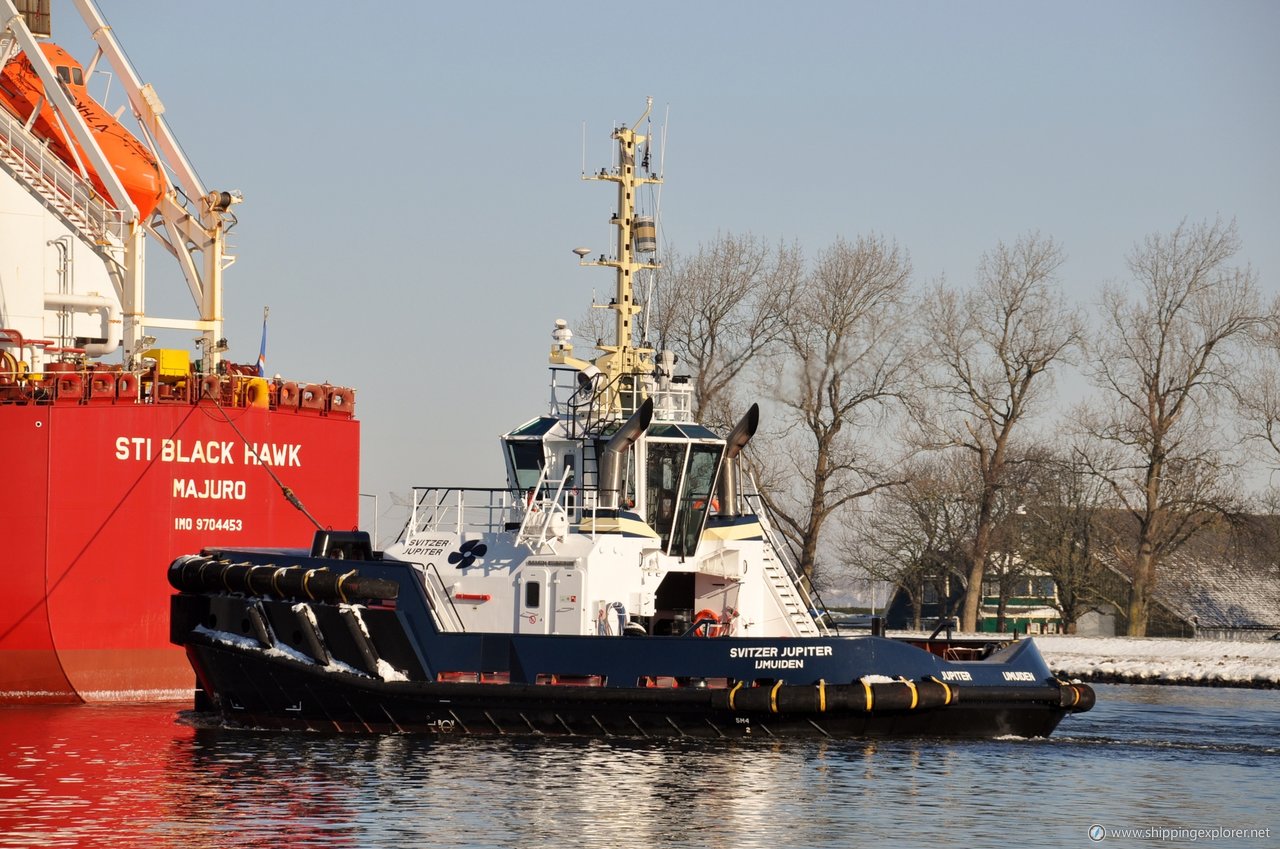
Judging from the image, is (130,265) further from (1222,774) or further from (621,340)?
(1222,774)

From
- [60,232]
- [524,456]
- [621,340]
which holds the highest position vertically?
[60,232]

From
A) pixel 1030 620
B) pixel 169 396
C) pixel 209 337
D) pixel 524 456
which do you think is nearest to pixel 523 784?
pixel 524 456

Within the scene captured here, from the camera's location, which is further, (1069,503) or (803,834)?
(1069,503)

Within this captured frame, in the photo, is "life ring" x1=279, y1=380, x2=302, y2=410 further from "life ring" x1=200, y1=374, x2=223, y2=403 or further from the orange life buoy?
"life ring" x1=200, y1=374, x2=223, y2=403

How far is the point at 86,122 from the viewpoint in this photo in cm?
2494

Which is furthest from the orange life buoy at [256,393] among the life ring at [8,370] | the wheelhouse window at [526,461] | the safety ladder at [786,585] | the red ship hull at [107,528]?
the safety ladder at [786,585]

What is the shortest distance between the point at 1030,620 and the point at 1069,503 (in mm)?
8532

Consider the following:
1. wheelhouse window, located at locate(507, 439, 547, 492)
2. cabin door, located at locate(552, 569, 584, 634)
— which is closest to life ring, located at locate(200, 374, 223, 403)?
wheelhouse window, located at locate(507, 439, 547, 492)

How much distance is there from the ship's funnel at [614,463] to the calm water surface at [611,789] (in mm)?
2772

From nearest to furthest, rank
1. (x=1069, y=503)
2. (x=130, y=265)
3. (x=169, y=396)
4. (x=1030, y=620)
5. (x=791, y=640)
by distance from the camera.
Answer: (x=791, y=640) → (x=169, y=396) → (x=130, y=265) → (x=1069, y=503) → (x=1030, y=620)

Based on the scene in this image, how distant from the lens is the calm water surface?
1298cm

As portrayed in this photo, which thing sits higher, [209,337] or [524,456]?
[209,337]

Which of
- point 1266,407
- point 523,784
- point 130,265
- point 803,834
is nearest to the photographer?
point 803,834

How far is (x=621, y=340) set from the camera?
20.2 m
